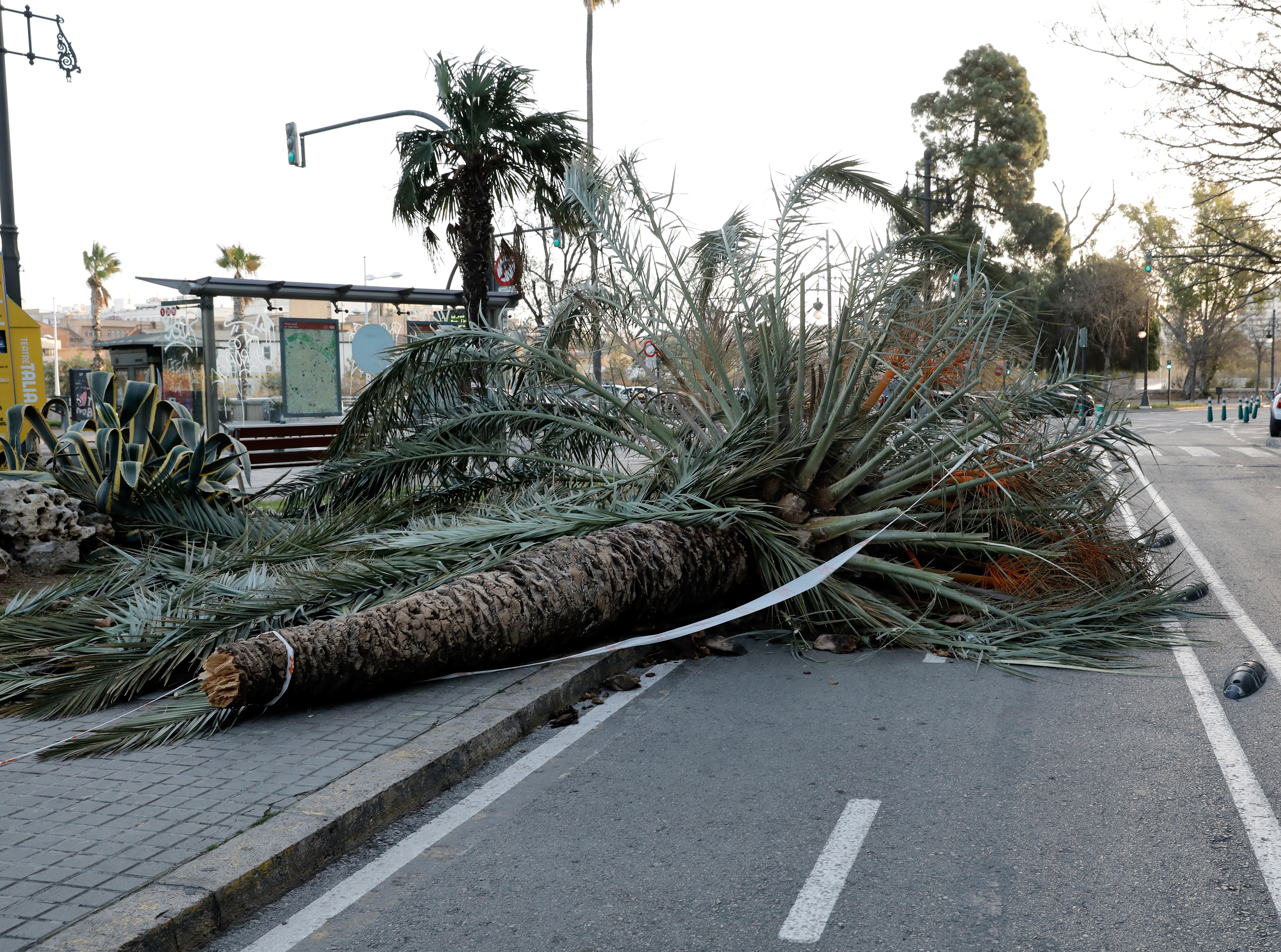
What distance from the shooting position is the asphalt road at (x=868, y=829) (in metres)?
3.10

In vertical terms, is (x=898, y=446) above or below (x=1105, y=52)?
below

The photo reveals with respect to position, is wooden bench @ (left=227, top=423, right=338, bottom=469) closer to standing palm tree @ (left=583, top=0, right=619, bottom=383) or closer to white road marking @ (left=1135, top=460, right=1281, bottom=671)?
standing palm tree @ (left=583, top=0, right=619, bottom=383)

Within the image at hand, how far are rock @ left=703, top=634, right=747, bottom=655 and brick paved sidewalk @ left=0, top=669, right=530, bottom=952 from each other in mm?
1612

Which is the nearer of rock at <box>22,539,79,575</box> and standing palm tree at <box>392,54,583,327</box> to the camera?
rock at <box>22,539,79,575</box>

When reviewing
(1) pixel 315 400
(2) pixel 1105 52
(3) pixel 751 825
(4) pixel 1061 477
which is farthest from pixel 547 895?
(2) pixel 1105 52

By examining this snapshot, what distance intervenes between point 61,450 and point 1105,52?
16.4 metres

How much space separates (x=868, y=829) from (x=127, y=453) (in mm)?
6636

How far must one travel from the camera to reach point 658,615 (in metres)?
6.32

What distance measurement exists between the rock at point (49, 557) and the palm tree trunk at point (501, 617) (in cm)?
381

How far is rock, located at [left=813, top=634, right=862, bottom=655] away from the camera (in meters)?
6.21

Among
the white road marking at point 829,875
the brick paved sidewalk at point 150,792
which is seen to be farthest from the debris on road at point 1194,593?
the brick paved sidewalk at point 150,792

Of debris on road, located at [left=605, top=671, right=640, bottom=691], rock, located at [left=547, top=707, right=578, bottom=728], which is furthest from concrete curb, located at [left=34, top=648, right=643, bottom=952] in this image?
debris on road, located at [left=605, top=671, right=640, bottom=691]

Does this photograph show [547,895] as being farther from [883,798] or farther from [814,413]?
[814,413]

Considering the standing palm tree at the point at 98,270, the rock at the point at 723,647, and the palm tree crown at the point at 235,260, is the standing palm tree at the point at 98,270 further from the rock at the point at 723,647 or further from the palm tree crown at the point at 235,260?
the rock at the point at 723,647
